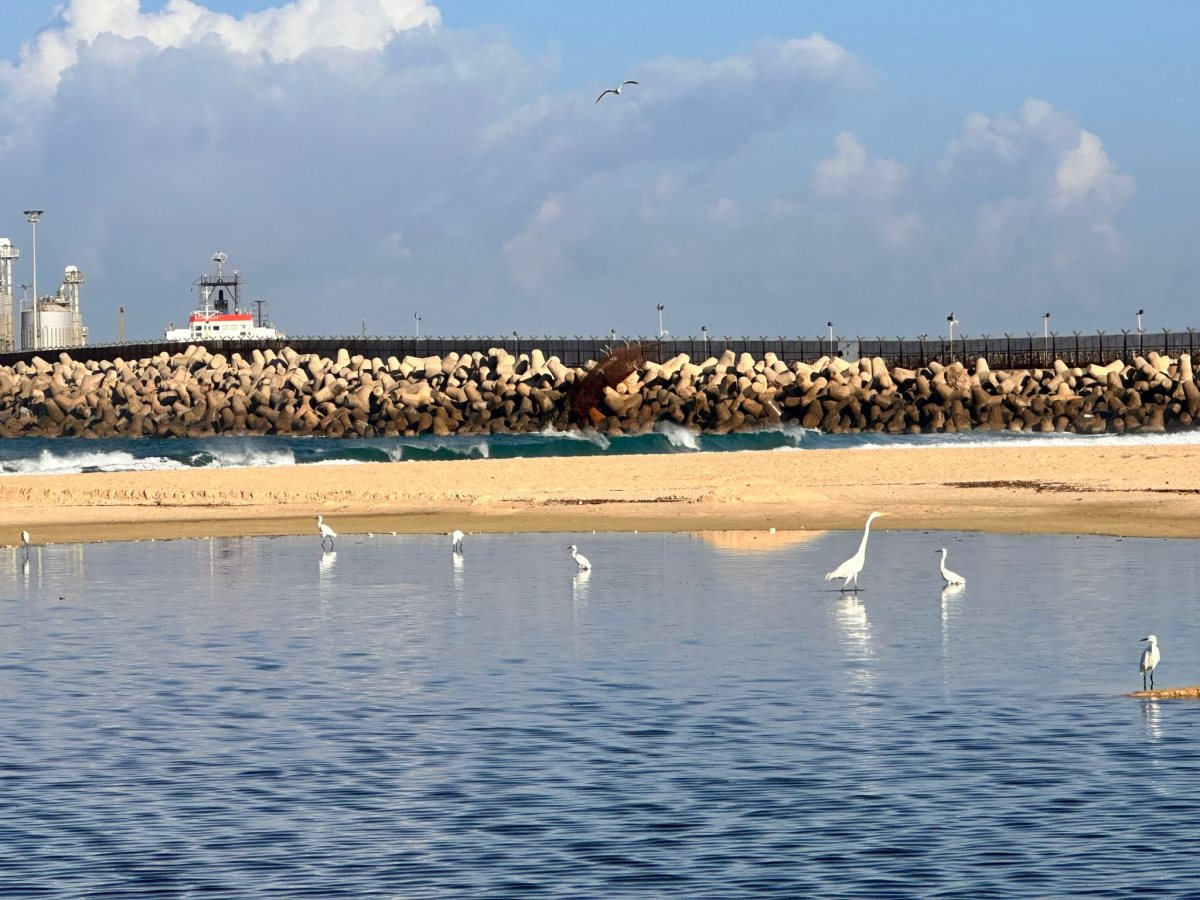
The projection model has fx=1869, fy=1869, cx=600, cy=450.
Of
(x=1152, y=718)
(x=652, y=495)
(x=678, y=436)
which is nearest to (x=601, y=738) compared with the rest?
(x=1152, y=718)

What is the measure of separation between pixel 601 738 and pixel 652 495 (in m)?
26.7

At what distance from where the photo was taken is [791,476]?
144ft

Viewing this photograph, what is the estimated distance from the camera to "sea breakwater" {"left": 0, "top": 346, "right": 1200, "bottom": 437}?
7194cm

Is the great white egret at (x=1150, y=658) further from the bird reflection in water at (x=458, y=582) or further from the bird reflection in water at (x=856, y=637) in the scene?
the bird reflection in water at (x=458, y=582)

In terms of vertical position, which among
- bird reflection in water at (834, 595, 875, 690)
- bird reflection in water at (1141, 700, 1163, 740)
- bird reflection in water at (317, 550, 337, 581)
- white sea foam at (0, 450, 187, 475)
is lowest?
bird reflection in water at (1141, 700, 1163, 740)

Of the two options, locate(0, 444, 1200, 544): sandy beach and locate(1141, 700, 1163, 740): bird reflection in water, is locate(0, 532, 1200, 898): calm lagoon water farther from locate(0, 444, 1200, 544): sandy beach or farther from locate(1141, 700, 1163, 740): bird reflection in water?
locate(0, 444, 1200, 544): sandy beach

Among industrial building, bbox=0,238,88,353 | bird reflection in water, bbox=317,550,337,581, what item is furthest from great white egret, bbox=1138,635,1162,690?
industrial building, bbox=0,238,88,353

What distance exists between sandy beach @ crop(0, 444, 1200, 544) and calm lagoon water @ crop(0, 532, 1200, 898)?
396 inches

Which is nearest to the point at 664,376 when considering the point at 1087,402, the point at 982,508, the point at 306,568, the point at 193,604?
the point at 1087,402

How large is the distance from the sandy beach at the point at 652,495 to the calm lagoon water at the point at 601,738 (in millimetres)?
10056

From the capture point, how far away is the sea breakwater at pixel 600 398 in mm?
71938

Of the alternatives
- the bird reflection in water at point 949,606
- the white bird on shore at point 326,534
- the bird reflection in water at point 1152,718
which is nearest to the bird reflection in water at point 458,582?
the white bird on shore at point 326,534

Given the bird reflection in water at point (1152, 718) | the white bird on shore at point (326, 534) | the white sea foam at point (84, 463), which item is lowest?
the bird reflection in water at point (1152, 718)

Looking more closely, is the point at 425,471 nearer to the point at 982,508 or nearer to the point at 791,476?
the point at 791,476
